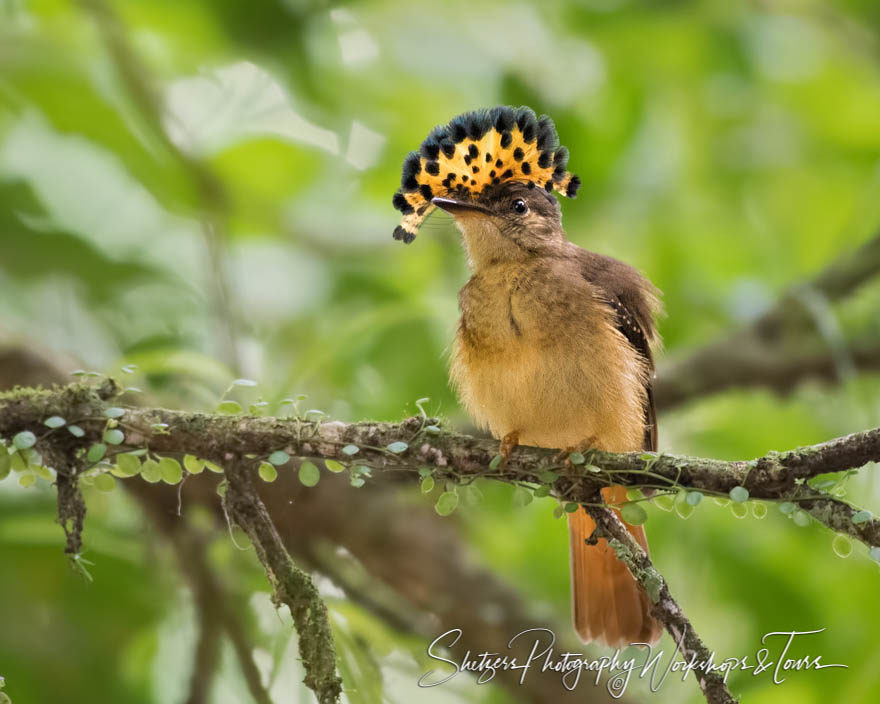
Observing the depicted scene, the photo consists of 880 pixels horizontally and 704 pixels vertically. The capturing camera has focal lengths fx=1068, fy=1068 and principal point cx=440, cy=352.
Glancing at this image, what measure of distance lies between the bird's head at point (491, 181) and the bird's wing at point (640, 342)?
34cm

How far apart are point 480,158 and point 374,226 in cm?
190

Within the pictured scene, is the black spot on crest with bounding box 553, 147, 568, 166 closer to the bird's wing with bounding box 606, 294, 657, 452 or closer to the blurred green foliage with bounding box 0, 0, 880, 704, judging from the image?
the bird's wing with bounding box 606, 294, 657, 452

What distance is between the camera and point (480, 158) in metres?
2.98

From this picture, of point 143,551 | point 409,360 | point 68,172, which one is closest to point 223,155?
point 68,172

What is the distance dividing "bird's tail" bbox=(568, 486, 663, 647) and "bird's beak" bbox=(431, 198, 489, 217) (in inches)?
38.4

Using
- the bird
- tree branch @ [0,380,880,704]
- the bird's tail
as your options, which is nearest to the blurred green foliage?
the bird's tail

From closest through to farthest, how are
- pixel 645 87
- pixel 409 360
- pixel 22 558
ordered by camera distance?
pixel 22 558, pixel 409 360, pixel 645 87

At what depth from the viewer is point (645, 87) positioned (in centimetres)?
442

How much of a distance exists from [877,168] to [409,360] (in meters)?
2.12

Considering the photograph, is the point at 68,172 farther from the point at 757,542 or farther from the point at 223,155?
the point at 757,542
